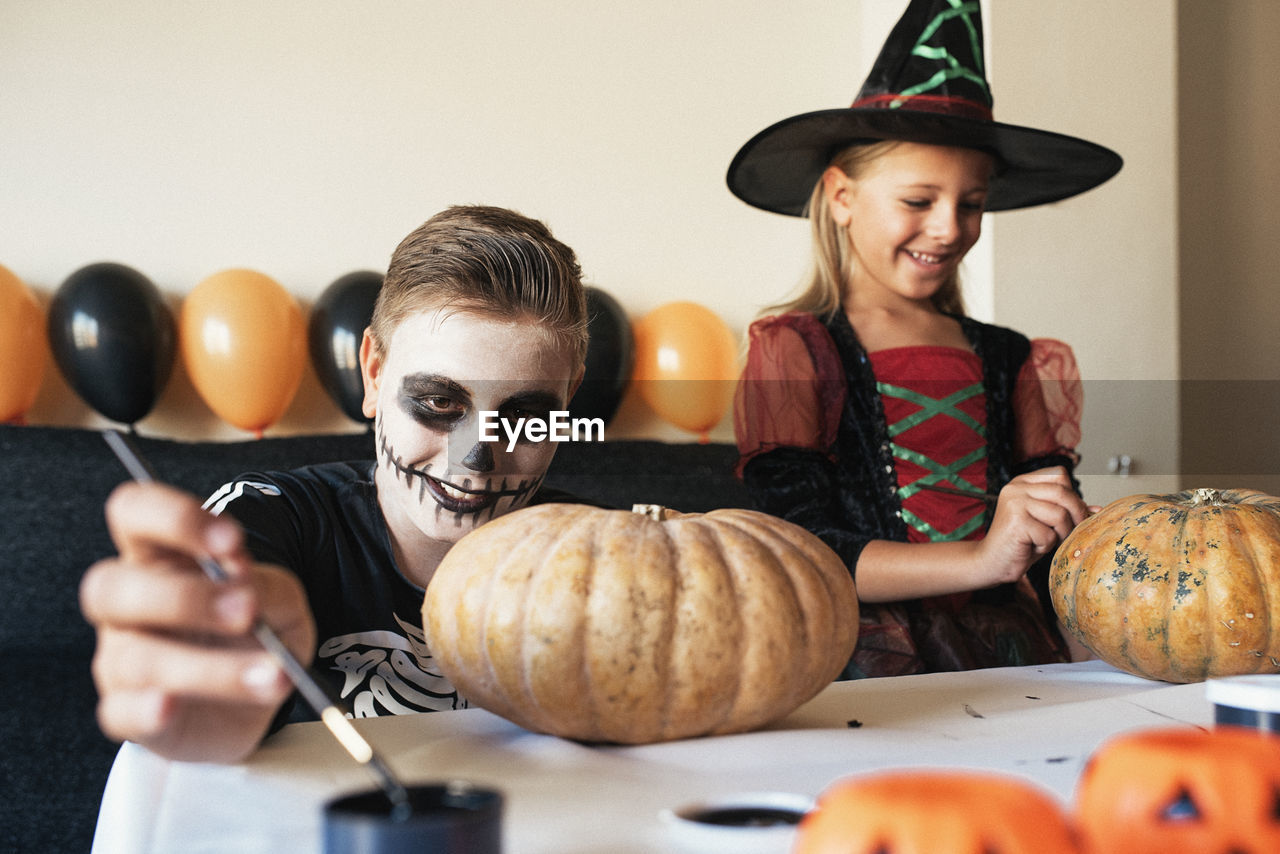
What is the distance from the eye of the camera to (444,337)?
0.95 m

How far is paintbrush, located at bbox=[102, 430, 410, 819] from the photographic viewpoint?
14.3 inches

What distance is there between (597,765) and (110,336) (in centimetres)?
235

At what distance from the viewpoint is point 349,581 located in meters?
0.97

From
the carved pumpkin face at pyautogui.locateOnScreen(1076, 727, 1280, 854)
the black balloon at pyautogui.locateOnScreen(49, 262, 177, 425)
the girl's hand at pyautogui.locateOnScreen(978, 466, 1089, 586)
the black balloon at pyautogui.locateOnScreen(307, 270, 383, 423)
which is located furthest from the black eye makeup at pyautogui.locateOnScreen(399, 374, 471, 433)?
the black balloon at pyautogui.locateOnScreen(49, 262, 177, 425)

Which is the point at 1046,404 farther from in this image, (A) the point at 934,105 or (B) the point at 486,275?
(B) the point at 486,275

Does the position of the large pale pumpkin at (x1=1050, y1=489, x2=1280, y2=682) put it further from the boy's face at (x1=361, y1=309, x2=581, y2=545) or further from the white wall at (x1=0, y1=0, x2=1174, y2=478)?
the white wall at (x1=0, y1=0, x2=1174, y2=478)

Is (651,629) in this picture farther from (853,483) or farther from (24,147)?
(24,147)

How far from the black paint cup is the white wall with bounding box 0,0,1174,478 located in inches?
105

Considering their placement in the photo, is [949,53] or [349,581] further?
[949,53]

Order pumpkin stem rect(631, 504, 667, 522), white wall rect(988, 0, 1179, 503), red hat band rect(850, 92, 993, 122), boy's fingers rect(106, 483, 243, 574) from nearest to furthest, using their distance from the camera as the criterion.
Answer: boy's fingers rect(106, 483, 243, 574) → pumpkin stem rect(631, 504, 667, 522) → red hat band rect(850, 92, 993, 122) → white wall rect(988, 0, 1179, 503)

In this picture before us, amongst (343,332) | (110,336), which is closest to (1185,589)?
(343,332)

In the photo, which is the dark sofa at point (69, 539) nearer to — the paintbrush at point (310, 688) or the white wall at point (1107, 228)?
the white wall at point (1107, 228)

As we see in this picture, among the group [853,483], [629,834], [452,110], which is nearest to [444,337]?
[629,834]

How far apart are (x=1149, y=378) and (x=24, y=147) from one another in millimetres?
3118
